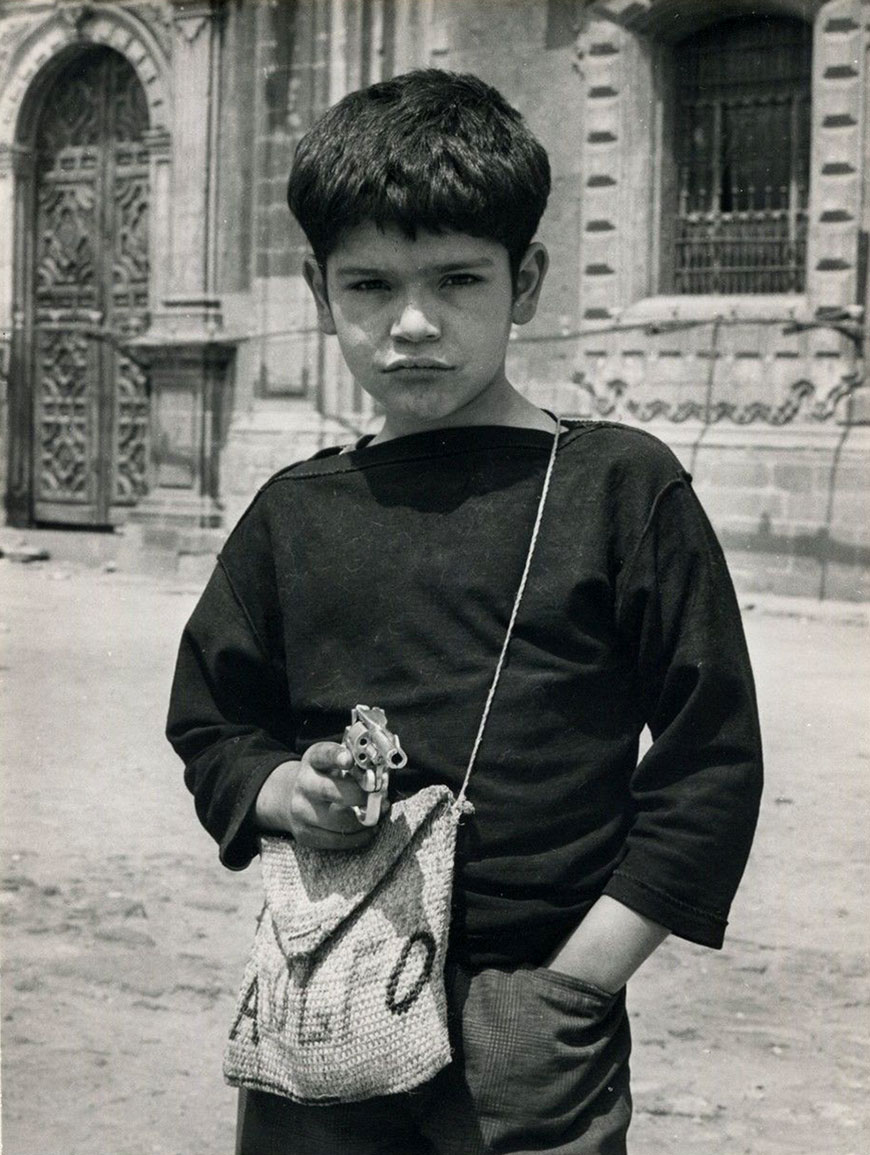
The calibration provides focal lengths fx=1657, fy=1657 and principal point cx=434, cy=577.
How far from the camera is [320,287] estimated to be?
74.7 inches

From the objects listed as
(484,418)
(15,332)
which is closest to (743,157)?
(15,332)

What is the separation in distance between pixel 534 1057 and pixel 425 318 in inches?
30.0

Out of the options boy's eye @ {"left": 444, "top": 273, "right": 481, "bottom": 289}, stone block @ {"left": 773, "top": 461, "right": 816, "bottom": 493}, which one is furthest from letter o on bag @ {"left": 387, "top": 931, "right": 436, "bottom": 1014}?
stone block @ {"left": 773, "top": 461, "right": 816, "bottom": 493}

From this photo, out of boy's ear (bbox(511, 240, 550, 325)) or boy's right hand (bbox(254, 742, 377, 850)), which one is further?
boy's ear (bbox(511, 240, 550, 325))

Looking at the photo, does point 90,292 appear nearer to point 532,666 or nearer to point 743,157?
point 743,157

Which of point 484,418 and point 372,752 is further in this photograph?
point 484,418

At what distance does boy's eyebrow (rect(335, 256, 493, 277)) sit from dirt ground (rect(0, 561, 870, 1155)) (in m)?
2.09

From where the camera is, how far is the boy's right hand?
61.8 inches

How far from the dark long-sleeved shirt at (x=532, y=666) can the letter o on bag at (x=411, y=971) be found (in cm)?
9

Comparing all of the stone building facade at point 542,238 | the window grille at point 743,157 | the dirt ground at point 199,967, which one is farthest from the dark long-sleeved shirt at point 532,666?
the window grille at point 743,157

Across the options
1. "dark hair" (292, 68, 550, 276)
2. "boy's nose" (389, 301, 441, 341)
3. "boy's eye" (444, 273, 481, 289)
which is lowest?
"boy's nose" (389, 301, 441, 341)

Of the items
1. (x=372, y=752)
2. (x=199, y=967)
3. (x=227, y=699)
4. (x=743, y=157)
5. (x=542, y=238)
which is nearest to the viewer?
(x=372, y=752)

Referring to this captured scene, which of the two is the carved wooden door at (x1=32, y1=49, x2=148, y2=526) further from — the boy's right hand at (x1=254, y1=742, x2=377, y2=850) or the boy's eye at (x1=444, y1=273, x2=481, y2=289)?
the boy's right hand at (x1=254, y1=742, x2=377, y2=850)

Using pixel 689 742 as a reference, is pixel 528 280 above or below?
above
